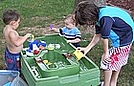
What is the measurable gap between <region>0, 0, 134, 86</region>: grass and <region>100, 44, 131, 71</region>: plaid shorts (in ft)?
1.82

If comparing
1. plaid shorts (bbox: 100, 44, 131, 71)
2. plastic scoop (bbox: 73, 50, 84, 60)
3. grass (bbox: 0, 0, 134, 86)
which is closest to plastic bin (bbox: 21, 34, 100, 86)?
plastic scoop (bbox: 73, 50, 84, 60)

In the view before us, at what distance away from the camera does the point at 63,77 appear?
3.08 metres

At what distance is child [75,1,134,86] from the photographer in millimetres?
3268

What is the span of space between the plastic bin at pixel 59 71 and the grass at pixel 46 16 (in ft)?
3.13

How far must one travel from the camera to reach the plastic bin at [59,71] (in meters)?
3.05

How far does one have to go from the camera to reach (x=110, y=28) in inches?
130

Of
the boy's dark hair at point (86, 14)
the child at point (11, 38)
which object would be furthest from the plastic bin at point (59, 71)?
the boy's dark hair at point (86, 14)

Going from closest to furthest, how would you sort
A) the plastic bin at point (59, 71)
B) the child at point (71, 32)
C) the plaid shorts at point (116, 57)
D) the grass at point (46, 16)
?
the plastic bin at point (59, 71) → the plaid shorts at point (116, 57) → the child at point (71, 32) → the grass at point (46, 16)

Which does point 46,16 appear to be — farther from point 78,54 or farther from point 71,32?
point 78,54

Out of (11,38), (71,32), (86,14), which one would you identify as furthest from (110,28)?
(11,38)

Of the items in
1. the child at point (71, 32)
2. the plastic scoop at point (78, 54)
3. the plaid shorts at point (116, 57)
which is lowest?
the plaid shorts at point (116, 57)

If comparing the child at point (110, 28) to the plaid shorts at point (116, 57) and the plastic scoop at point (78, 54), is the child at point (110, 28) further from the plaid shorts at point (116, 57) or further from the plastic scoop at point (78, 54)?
the plastic scoop at point (78, 54)

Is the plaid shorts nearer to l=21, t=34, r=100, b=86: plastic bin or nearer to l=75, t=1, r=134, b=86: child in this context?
l=75, t=1, r=134, b=86: child

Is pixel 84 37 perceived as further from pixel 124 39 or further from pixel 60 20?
pixel 124 39
